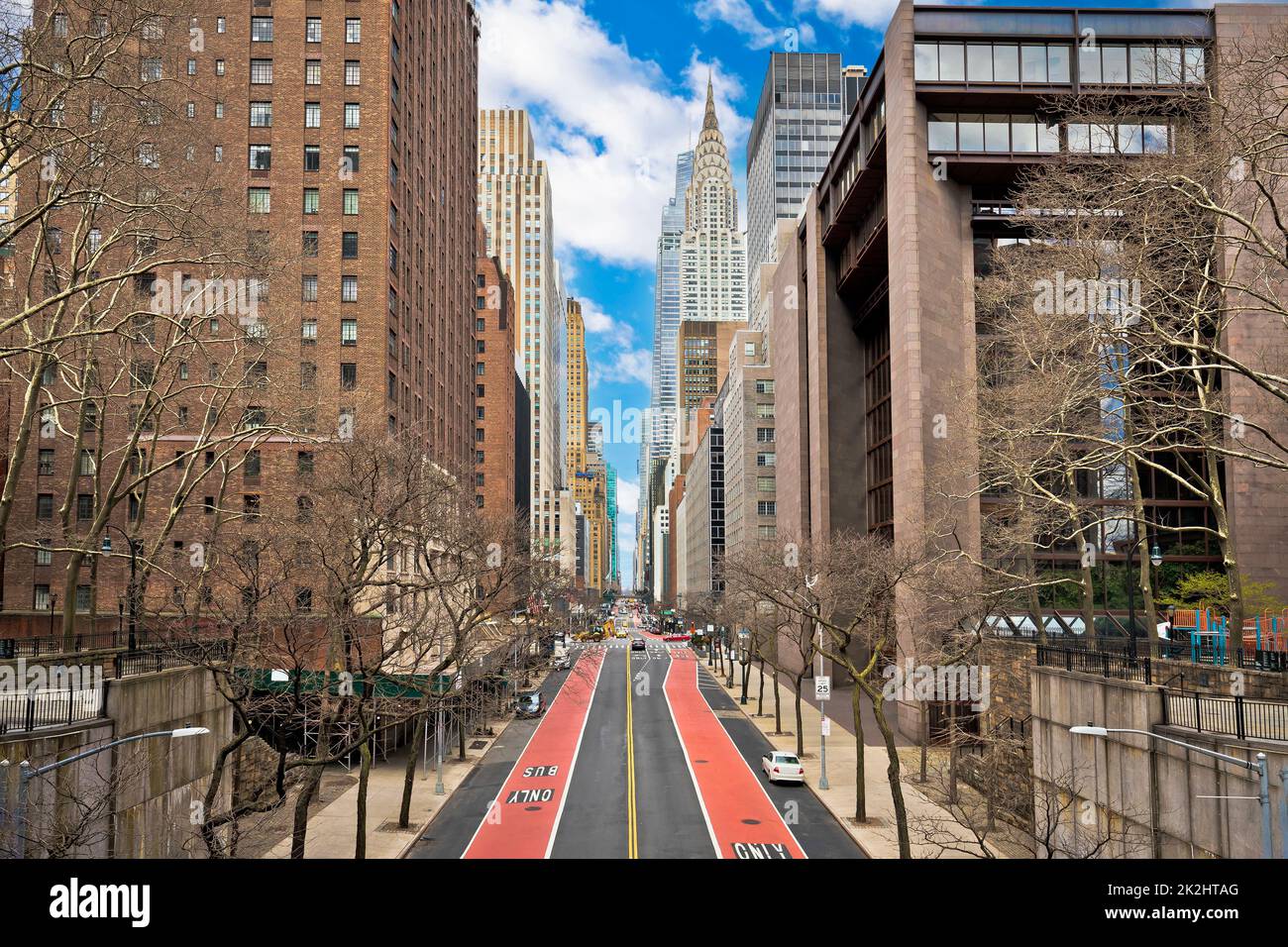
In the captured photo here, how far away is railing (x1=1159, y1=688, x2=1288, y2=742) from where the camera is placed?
1639cm

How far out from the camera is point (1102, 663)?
24.0 metres

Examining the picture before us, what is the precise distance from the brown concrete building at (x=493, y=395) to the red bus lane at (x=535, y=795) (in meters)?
52.3

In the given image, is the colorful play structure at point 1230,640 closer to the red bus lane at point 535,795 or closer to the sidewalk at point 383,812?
the red bus lane at point 535,795

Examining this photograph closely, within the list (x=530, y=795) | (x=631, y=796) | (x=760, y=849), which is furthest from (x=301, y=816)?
(x=631, y=796)

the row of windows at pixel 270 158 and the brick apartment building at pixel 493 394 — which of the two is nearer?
the row of windows at pixel 270 158

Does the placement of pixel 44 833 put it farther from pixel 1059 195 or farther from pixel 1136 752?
pixel 1059 195

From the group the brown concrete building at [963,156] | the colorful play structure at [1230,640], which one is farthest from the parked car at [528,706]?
the colorful play structure at [1230,640]

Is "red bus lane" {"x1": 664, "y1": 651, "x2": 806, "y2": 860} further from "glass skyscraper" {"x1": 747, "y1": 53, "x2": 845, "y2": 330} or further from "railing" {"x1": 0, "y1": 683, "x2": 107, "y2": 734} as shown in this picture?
"glass skyscraper" {"x1": 747, "y1": 53, "x2": 845, "y2": 330}

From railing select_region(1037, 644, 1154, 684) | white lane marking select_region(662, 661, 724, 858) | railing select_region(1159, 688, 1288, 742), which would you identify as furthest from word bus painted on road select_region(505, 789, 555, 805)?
railing select_region(1159, 688, 1288, 742)

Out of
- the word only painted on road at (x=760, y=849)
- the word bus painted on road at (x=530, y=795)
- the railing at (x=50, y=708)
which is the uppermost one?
the railing at (x=50, y=708)

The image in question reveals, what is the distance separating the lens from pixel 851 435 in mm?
63250

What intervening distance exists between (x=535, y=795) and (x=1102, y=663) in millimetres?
19782

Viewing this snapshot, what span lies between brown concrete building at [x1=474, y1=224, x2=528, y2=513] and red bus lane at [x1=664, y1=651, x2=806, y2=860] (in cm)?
5270

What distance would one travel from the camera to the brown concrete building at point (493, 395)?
→ 103812 millimetres
